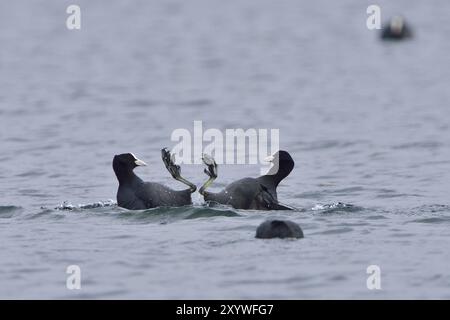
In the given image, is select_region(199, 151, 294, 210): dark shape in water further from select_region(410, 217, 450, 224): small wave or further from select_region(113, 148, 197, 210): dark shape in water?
select_region(410, 217, 450, 224): small wave

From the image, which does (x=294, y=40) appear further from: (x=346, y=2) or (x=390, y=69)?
(x=346, y=2)

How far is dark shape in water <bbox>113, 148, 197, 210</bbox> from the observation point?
15281 mm

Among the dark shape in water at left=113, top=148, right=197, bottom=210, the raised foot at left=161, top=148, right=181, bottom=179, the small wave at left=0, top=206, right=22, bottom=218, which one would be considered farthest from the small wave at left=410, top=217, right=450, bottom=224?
the small wave at left=0, top=206, right=22, bottom=218

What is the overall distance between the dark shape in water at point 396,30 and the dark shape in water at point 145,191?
28.2m

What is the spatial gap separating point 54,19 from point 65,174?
37.4m

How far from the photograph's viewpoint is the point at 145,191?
50.3ft

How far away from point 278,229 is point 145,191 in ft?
7.96

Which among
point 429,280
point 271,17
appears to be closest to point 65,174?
point 429,280

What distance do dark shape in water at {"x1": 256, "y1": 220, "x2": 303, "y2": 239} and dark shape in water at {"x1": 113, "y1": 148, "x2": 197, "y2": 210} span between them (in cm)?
179

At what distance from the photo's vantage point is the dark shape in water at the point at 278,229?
44.2 ft

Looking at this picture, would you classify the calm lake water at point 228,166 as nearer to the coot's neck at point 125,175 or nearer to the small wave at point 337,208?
the small wave at point 337,208

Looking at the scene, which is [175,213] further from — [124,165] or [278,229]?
[278,229]

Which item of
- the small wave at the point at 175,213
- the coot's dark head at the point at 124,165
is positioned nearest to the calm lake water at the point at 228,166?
the small wave at the point at 175,213

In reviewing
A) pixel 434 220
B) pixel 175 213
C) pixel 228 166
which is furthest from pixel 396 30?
pixel 175 213
